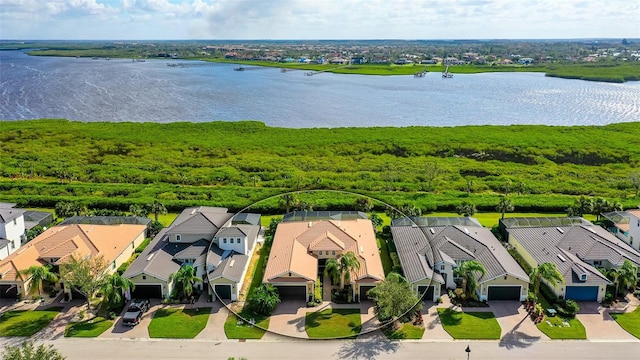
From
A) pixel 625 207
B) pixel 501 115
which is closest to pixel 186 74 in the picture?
pixel 501 115

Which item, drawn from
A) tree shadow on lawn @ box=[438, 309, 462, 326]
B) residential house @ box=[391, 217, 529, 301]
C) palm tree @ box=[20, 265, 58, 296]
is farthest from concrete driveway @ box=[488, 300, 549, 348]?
palm tree @ box=[20, 265, 58, 296]

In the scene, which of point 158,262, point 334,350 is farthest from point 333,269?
point 158,262

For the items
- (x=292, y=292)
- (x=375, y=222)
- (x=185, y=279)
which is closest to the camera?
(x=292, y=292)

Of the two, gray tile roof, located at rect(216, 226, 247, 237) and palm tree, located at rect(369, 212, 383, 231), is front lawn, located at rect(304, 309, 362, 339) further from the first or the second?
palm tree, located at rect(369, 212, 383, 231)

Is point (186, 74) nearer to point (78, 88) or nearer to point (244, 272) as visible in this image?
point (78, 88)

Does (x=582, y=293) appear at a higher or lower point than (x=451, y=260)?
lower

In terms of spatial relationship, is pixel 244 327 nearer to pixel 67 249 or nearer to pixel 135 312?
pixel 135 312
